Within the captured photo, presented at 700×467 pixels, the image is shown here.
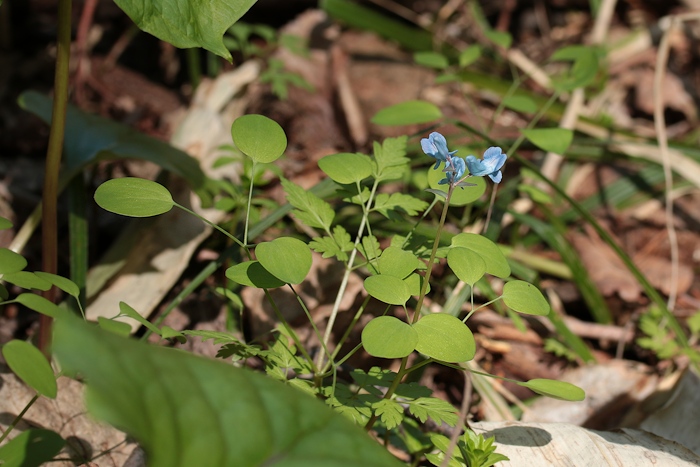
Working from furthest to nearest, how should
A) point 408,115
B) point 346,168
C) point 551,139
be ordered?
point 408,115 < point 551,139 < point 346,168

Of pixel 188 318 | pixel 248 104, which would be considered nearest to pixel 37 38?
pixel 248 104

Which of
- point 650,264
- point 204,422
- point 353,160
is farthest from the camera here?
point 650,264

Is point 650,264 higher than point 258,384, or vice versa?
point 258,384

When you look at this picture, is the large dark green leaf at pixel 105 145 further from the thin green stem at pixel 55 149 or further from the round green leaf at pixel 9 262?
the round green leaf at pixel 9 262

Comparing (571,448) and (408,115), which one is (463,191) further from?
(571,448)

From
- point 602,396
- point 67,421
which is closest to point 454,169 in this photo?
point 67,421

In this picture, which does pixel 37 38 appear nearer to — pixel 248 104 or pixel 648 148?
pixel 248 104

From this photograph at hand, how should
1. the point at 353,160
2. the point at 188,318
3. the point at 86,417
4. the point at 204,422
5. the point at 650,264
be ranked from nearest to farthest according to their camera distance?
the point at 204,422 < the point at 353,160 < the point at 86,417 < the point at 188,318 < the point at 650,264

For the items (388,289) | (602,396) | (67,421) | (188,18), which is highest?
(188,18)
